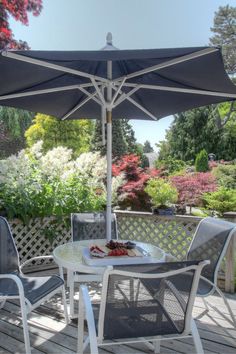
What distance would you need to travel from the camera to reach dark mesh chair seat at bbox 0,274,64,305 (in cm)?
230

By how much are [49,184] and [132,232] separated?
1.27m

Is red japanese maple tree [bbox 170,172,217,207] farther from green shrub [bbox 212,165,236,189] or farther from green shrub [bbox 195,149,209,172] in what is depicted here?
green shrub [bbox 195,149,209,172]

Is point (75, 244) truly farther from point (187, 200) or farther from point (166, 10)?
point (166, 10)

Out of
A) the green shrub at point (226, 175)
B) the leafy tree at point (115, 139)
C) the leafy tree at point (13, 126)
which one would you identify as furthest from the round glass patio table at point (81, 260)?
the leafy tree at point (13, 126)

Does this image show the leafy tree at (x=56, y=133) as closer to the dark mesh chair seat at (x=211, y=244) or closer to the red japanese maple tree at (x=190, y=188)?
the red japanese maple tree at (x=190, y=188)

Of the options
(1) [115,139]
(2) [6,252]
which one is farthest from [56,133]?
(2) [6,252]

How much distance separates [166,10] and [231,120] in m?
10.4

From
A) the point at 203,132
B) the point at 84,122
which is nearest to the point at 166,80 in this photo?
the point at 84,122

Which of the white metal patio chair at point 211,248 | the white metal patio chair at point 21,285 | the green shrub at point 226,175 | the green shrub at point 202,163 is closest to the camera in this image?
the white metal patio chair at point 21,285

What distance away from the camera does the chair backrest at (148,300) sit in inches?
63.2

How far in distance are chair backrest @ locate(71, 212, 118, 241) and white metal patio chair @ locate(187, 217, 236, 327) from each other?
95cm

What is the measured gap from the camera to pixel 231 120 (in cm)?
2281

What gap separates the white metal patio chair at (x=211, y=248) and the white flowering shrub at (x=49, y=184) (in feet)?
5.99

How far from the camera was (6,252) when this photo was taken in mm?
2822
